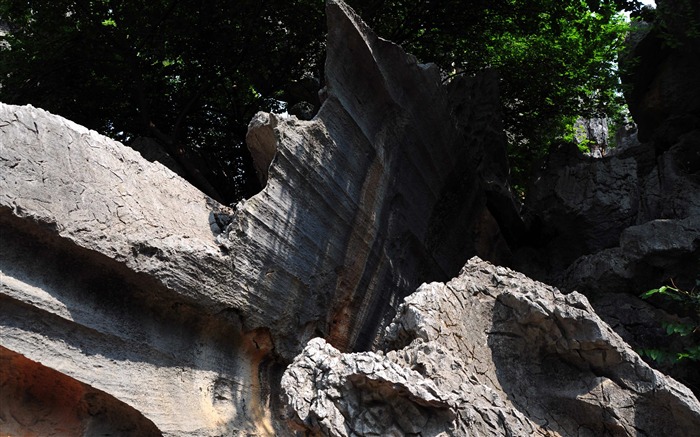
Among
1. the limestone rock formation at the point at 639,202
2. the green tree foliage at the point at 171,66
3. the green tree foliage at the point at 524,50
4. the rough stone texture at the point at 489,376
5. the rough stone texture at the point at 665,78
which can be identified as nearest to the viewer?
the rough stone texture at the point at 489,376

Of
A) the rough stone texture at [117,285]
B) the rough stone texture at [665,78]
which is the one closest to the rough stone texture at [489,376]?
the rough stone texture at [117,285]

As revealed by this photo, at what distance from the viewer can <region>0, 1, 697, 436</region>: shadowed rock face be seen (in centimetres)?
541

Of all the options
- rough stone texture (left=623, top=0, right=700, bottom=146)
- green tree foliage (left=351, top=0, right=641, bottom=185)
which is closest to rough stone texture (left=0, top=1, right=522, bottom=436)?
rough stone texture (left=623, top=0, right=700, bottom=146)

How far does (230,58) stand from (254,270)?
18.0ft

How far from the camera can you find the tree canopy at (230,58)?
1070cm

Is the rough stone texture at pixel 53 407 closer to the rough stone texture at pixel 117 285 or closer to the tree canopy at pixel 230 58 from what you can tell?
the rough stone texture at pixel 117 285

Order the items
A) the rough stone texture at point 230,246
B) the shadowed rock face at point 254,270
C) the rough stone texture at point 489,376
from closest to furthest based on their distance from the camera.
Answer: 1. the rough stone texture at point 489,376
2. the shadowed rock face at point 254,270
3. the rough stone texture at point 230,246

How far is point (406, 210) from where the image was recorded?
27.0 ft

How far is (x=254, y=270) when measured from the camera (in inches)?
257

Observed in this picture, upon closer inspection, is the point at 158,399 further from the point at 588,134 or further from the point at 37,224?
the point at 588,134

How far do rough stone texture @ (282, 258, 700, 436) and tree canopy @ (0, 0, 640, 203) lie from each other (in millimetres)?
4961

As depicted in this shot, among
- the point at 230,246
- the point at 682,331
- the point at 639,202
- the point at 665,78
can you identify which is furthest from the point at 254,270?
the point at 665,78

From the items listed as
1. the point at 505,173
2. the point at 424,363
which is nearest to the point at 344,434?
the point at 424,363

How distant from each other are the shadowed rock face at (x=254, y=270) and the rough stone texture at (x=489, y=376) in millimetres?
19
